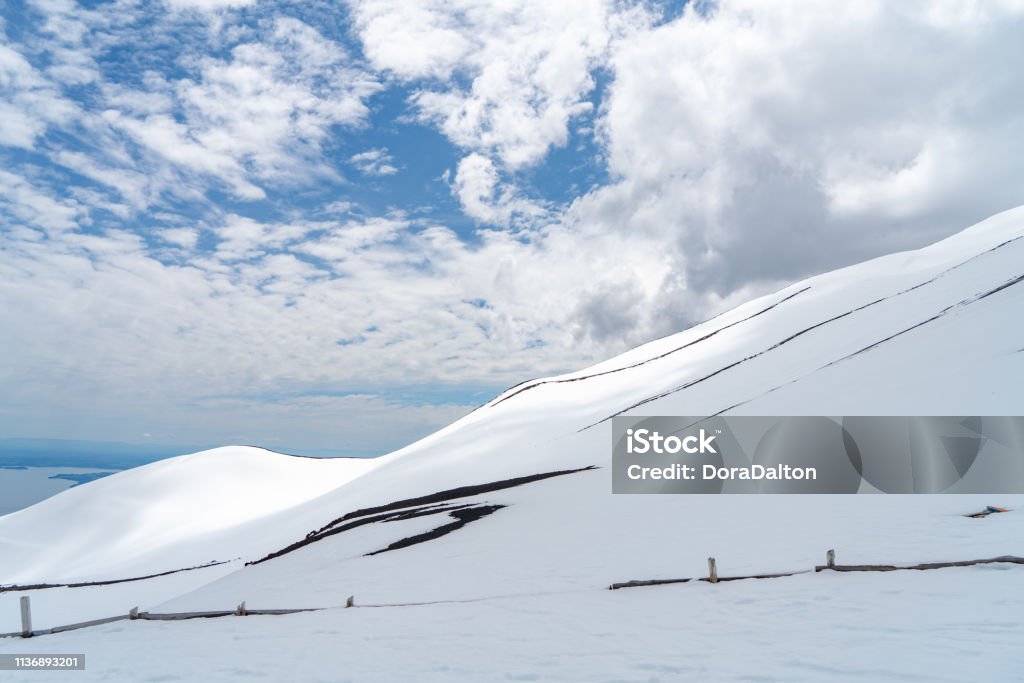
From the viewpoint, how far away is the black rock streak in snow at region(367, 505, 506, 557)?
2355 cm

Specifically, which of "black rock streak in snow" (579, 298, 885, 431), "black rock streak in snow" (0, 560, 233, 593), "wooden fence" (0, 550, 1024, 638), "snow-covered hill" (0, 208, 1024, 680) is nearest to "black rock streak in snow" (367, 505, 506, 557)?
"snow-covered hill" (0, 208, 1024, 680)

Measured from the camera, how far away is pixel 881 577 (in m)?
12.0

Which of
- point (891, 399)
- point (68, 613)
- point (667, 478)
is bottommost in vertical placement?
point (68, 613)

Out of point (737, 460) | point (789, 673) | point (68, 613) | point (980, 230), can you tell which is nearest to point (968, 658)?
point (789, 673)

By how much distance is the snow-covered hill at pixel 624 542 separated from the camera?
10.3 meters

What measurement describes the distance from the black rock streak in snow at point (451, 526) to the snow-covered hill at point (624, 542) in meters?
0.13

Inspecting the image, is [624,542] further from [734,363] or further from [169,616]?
[734,363]

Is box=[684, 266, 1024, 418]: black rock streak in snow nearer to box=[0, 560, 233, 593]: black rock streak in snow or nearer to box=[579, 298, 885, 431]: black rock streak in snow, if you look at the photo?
box=[579, 298, 885, 431]: black rock streak in snow

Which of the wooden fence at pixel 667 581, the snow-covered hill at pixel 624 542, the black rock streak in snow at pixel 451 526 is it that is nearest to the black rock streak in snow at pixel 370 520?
the snow-covered hill at pixel 624 542

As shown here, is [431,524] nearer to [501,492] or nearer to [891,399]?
[501,492]

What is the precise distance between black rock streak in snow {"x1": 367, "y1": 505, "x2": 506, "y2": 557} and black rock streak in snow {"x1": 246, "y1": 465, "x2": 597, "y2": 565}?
44.5 inches

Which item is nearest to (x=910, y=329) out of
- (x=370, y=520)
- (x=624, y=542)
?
(x=624, y=542)

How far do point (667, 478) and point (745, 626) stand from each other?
16173 millimetres

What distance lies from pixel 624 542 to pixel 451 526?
29.1ft
